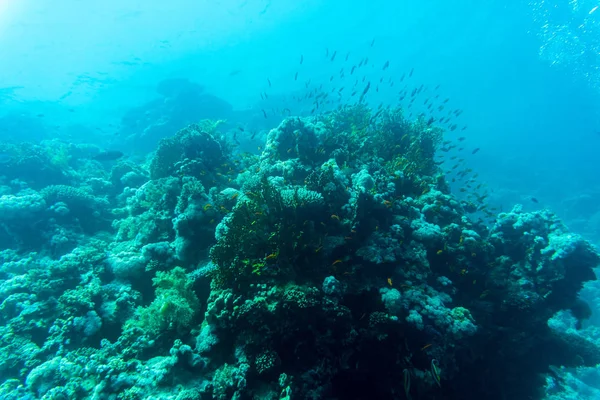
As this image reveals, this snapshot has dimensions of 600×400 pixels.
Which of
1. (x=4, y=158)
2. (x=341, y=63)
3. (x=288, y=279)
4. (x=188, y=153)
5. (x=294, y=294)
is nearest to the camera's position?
(x=294, y=294)

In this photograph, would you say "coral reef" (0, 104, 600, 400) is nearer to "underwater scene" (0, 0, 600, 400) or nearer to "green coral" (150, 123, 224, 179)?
"underwater scene" (0, 0, 600, 400)

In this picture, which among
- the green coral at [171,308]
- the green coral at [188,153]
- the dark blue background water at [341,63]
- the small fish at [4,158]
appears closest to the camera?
the green coral at [171,308]

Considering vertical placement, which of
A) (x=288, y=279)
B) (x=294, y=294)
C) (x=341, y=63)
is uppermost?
(x=341, y=63)

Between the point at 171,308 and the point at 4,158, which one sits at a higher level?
the point at 4,158

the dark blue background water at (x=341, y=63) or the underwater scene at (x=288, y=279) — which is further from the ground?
the dark blue background water at (x=341, y=63)

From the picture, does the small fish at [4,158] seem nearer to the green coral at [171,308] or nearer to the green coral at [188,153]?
the green coral at [188,153]

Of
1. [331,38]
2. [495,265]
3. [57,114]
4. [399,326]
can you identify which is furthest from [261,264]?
[331,38]

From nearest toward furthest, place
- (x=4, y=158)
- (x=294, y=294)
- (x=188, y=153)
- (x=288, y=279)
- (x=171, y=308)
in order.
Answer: (x=294, y=294), (x=288, y=279), (x=171, y=308), (x=188, y=153), (x=4, y=158)

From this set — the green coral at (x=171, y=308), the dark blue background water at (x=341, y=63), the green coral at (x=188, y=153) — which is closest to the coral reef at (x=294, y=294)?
the green coral at (x=171, y=308)

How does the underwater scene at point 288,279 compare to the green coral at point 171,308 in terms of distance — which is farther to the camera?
the green coral at point 171,308

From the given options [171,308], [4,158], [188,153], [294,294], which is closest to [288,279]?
[294,294]

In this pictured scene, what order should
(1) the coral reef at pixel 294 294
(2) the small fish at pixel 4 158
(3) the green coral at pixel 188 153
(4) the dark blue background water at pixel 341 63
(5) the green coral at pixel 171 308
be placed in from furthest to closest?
1. (4) the dark blue background water at pixel 341 63
2. (2) the small fish at pixel 4 158
3. (3) the green coral at pixel 188 153
4. (5) the green coral at pixel 171 308
5. (1) the coral reef at pixel 294 294

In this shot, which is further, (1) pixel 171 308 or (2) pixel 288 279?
(1) pixel 171 308

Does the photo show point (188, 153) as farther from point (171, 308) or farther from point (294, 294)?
point (294, 294)
